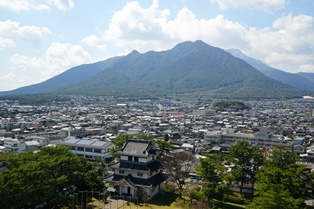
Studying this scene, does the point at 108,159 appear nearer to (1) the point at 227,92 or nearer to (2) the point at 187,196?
(2) the point at 187,196

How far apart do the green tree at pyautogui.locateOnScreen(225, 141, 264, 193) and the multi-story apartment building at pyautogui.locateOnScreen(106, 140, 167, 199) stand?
18.2 ft

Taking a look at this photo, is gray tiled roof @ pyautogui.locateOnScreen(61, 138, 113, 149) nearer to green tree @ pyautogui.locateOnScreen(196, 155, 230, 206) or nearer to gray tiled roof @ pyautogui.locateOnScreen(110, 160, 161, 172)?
gray tiled roof @ pyautogui.locateOnScreen(110, 160, 161, 172)

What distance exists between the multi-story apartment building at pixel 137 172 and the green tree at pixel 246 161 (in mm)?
5540

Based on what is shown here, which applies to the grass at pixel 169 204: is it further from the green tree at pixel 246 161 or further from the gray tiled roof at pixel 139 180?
the green tree at pixel 246 161

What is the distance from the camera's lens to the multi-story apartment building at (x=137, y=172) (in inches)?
757

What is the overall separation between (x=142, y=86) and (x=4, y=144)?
16321 centimetres

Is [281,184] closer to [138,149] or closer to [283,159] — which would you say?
[283,159]

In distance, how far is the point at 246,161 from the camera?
21188 mm


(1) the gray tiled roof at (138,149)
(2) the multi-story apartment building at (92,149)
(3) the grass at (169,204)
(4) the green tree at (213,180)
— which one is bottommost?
(3) the grass at (169,204)

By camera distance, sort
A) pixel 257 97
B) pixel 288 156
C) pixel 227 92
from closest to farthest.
Result: pixel 288 156, pixel 257 97, pixel 227 92

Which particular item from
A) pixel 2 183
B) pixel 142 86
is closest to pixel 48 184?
pixel 2 183

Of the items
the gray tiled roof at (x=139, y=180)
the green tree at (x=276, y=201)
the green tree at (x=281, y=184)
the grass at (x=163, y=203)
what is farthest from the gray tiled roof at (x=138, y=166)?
the green tree at (x=276, y=201)

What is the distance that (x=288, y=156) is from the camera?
Result: 20.5 metres

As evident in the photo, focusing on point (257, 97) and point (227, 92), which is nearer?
point (257, 97)
